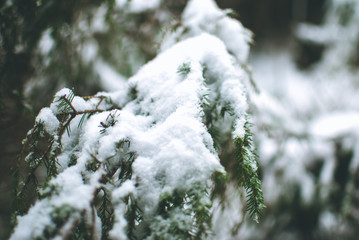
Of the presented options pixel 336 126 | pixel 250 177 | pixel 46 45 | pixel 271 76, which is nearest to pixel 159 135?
pixel 250 177

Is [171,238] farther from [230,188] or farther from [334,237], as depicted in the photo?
[334,237]

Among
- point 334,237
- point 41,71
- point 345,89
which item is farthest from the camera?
point 345,89

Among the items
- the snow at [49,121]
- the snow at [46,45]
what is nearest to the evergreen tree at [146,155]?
the snow at [49,121]

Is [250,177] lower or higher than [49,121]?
lower

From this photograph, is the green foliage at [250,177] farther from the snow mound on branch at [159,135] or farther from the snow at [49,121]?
the snow at [49,121]

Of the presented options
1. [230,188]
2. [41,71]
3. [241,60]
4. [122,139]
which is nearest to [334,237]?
[230,188]

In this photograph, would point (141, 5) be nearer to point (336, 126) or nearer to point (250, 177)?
point (250, 177)

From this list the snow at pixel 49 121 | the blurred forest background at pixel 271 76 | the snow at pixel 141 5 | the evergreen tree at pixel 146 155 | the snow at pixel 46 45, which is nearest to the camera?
the evergreen tree at pixel 146 155

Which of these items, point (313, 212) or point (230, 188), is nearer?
point (230, 188)

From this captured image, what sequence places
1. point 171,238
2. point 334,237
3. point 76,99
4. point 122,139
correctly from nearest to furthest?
point 171,238, point 122,139, point 76,99, point 334,237

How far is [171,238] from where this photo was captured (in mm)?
544

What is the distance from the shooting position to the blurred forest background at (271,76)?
4.06 feet

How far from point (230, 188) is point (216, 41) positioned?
0.73 meters

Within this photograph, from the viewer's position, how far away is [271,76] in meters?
4.04
